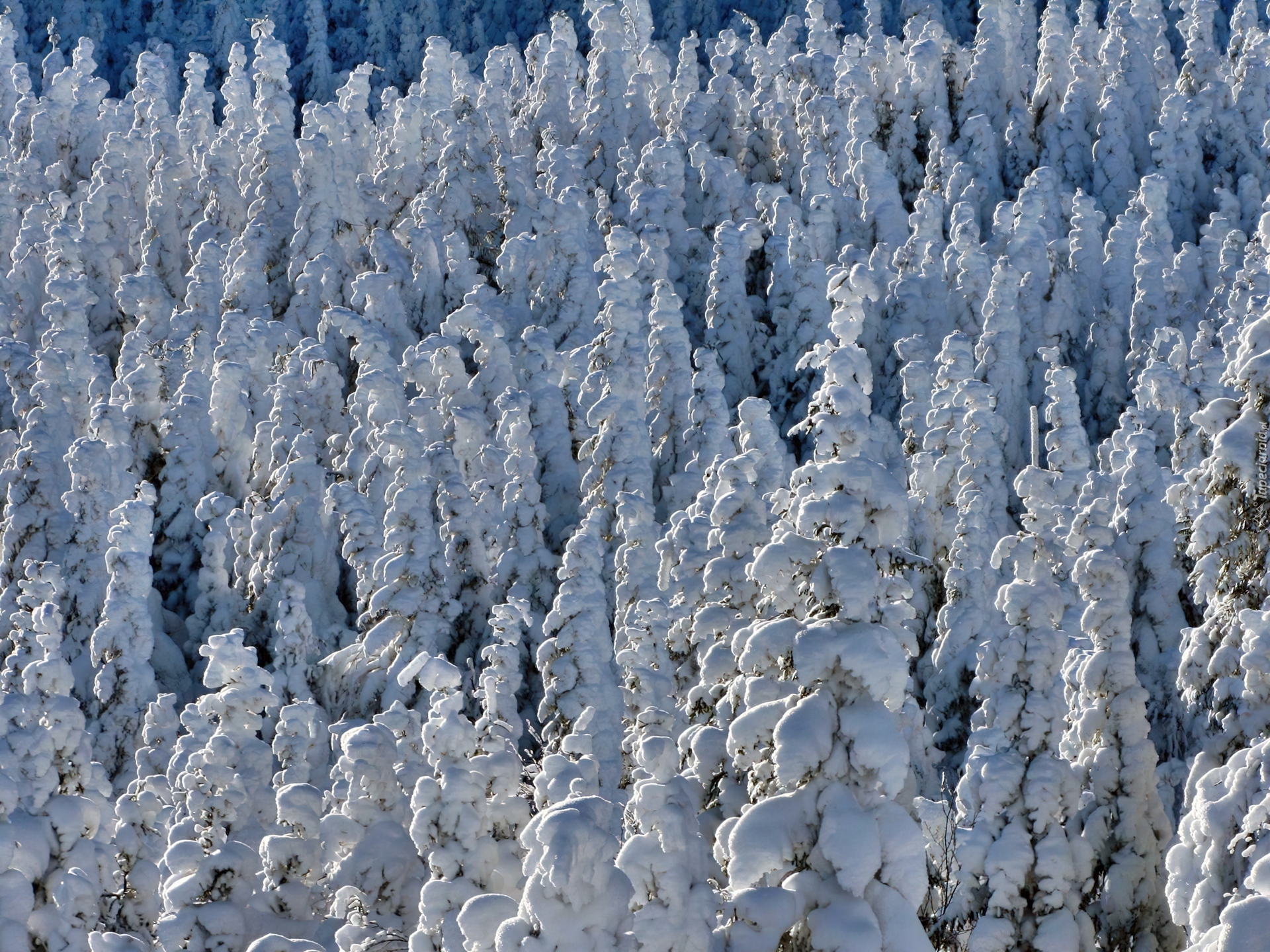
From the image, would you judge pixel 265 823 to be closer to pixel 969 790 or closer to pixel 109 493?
pixel 969 790

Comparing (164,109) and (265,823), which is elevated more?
(164,109)

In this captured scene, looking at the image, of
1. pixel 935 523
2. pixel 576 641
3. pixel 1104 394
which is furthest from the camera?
pixel 1104 394

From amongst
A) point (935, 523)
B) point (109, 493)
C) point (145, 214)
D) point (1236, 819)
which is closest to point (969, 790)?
point (1236, 819)

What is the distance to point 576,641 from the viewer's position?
19.0 meters

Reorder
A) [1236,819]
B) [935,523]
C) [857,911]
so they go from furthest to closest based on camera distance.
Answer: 1. [935,523]
2. [1236,819]
3. [857,911]

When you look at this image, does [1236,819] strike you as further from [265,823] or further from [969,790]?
[265,823]

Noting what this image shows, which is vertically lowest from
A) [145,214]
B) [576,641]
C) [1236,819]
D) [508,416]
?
[1236,819]

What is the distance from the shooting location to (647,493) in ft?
82.8

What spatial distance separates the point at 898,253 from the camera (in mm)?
36750

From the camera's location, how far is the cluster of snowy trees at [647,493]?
10102 millimetres

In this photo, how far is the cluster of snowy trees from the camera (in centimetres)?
1010

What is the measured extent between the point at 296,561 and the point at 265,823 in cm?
1218

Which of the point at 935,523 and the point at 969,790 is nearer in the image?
the point at 969,790

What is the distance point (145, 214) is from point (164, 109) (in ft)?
21.4
